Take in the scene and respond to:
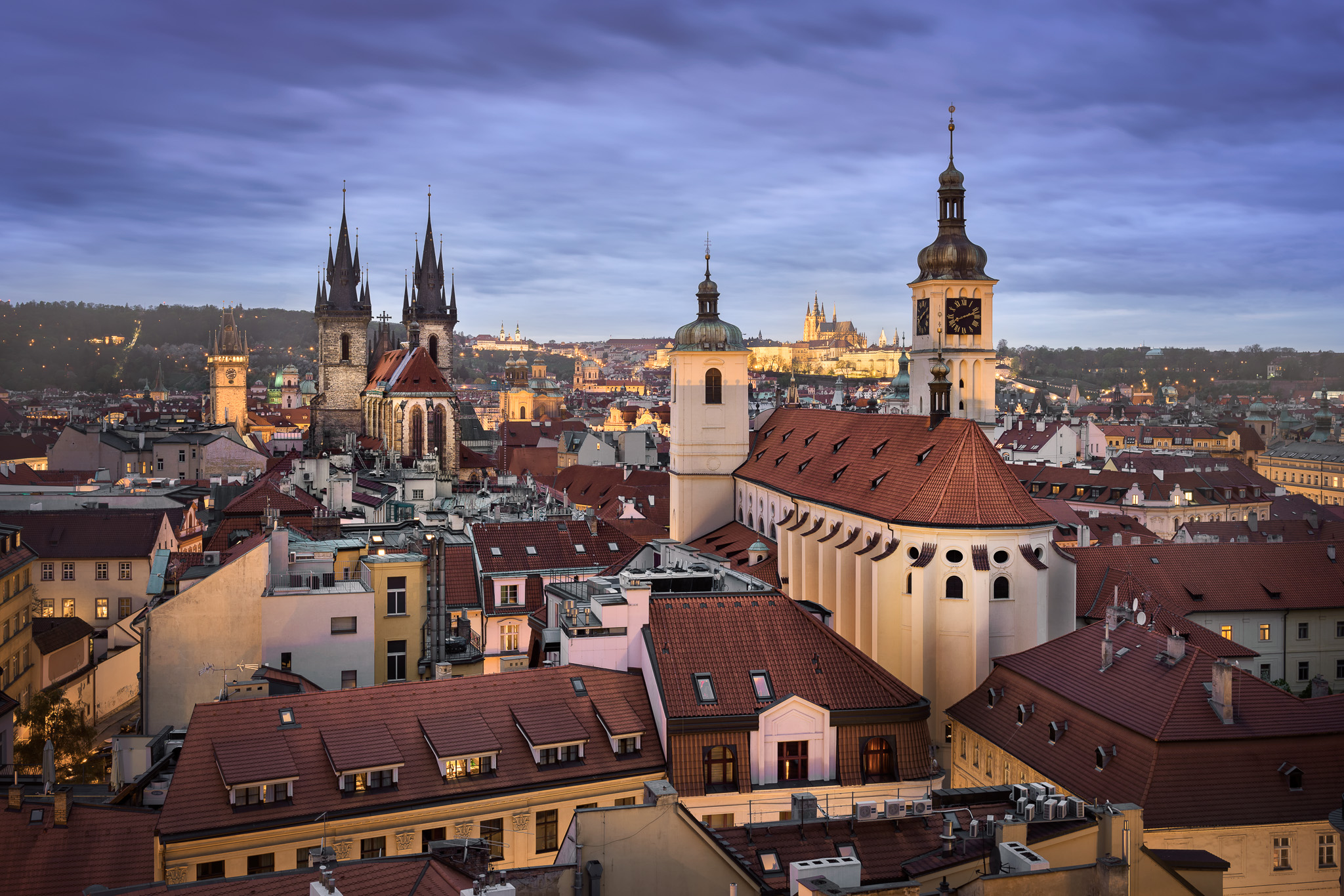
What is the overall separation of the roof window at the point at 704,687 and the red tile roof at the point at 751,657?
75mm

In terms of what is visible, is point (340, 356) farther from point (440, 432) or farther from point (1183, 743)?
point (1183, 743)

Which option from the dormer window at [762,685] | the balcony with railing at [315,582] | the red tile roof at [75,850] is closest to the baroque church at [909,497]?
the dormer window at [762,685]

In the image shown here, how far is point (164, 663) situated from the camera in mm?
31781

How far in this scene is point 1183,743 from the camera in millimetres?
25641

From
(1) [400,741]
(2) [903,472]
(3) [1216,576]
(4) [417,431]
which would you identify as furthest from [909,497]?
(4) [417,431]

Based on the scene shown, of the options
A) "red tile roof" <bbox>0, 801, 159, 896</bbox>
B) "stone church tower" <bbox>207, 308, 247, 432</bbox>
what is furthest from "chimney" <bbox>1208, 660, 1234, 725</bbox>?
"stone church tower" <bbox>207, 308, 247, 432</bbox>

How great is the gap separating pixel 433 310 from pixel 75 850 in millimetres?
110859

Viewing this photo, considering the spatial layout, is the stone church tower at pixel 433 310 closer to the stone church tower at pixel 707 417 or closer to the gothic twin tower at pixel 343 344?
the gothic twin tower at pixel 343 344

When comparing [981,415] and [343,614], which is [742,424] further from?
[343,614]

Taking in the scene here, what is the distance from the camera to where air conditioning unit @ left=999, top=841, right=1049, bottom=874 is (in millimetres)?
16922

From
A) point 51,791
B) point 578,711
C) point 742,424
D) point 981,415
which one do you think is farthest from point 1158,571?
point 51,791

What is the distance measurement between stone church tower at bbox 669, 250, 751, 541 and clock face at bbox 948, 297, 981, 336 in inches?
401

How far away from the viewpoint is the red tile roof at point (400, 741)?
2169cm

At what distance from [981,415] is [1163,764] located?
119 feet
